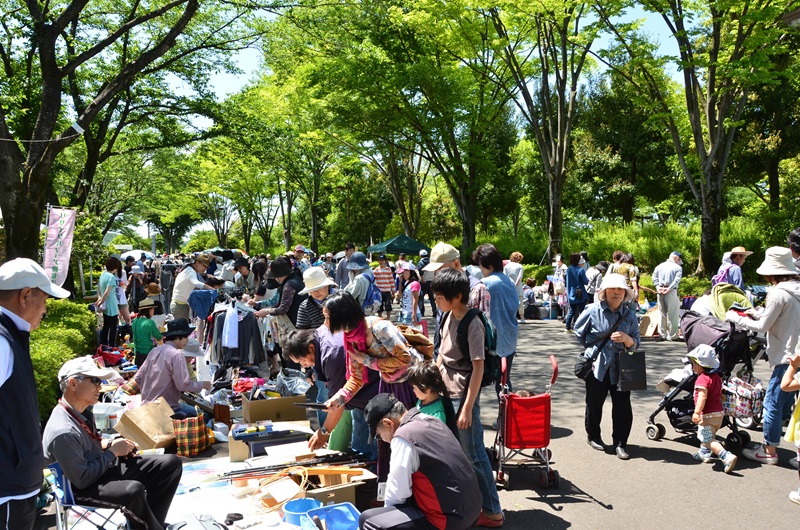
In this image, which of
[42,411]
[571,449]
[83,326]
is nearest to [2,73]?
[83,326]

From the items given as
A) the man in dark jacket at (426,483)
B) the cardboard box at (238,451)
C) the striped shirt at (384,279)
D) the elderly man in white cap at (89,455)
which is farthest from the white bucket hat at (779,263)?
the striped shirt at (384,279)

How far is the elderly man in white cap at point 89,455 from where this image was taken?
11.1ft

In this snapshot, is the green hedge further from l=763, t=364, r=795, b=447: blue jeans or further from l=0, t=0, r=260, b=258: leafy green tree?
l=763, t=364, r=795, b=447: blue jeans

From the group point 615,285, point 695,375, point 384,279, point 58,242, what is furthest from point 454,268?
point 384,279

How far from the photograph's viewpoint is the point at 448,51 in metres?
18.7

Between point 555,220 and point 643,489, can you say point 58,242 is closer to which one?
point 643,489

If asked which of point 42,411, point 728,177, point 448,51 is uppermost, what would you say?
point 448,51

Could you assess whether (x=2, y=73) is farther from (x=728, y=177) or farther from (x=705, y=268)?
(x=728, y=177)

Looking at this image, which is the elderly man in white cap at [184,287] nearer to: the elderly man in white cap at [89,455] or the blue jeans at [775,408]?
the elderly man in white cap at [89,455]

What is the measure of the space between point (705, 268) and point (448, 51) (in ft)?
32.7

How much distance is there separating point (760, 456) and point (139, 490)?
494 cm

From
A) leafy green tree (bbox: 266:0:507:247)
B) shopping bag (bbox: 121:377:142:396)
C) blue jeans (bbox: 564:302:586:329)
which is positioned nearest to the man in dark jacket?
shopping bag (bbox: 121:377:142:396)

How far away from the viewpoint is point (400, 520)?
3078 mm

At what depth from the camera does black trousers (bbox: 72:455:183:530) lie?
348 centimetres
